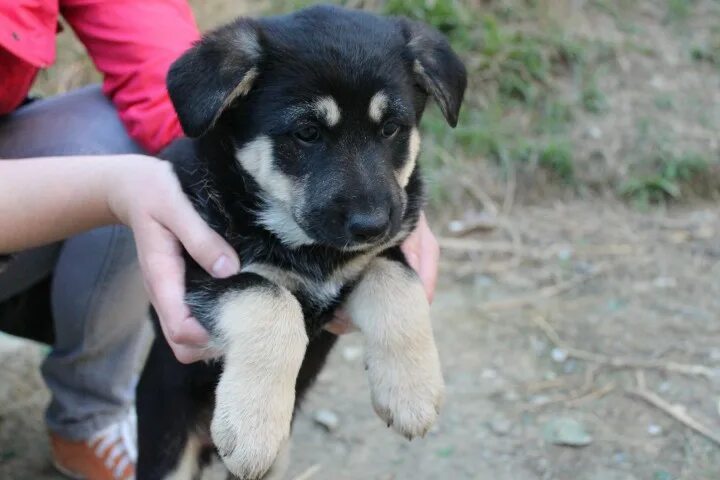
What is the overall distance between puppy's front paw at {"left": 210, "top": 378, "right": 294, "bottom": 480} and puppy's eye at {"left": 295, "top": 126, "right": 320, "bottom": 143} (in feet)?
1.87

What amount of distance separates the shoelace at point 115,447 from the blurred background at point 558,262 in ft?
0.66

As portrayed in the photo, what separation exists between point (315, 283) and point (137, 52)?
3.10 ft

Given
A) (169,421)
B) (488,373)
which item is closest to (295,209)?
(169,421)

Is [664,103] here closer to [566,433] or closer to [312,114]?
[566,433]

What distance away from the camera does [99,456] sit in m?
2.76

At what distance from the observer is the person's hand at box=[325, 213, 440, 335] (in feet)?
7.11

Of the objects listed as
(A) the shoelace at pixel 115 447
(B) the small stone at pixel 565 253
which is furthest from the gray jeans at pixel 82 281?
(B) the small stone at pixel 565 253

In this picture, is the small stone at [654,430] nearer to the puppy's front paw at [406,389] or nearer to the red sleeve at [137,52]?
the puppy's front paw at [406,389]

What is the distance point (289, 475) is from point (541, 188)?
2.41 metres

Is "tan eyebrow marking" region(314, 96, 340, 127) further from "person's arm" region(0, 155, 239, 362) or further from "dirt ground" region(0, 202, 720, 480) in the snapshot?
"dirt ground" region(0, 202, 720, 480)

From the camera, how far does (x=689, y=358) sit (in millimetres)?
3287

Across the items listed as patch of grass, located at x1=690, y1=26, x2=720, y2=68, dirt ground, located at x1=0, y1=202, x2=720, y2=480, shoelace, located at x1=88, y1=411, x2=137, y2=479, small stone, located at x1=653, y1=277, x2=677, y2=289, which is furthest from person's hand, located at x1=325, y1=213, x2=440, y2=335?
patch of grass, located at x1=690, y1=26, x2=720, y2=68

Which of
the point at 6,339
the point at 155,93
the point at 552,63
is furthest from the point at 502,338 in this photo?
the point at 552,63

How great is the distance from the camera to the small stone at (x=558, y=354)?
11.0 feet
